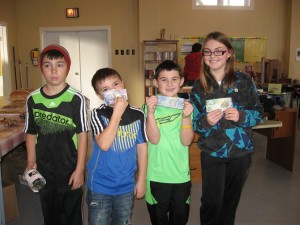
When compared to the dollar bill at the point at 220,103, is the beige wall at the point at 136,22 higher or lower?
higher

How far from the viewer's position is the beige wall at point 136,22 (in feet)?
24.6

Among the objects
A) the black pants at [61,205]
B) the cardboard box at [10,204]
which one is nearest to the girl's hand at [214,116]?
the black pants at [61,205]

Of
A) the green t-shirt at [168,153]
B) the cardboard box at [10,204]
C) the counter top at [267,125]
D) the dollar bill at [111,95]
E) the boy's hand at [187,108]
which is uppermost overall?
the dollar bill at [111,95]

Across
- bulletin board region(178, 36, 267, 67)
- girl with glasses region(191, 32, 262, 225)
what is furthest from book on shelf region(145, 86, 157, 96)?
girl with glasses region(191, 32, 262, 225)

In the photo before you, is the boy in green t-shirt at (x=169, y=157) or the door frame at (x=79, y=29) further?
the door frame at (x=79, y=29)

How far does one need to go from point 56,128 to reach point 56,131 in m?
0.02

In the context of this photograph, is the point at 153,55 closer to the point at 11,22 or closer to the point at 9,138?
the point at 11,22

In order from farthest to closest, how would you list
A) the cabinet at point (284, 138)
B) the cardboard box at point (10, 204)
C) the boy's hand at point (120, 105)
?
1. the cabinet at point (284, 138)
2. the cardboard box at point (10, 204)
3. the boy's hand at point (120, 105)

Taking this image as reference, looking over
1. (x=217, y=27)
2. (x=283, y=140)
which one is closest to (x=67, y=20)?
(x=217, y=27)

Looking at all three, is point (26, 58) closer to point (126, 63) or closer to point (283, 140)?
point (126, 63)

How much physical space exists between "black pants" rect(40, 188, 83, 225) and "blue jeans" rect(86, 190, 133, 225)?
177mm

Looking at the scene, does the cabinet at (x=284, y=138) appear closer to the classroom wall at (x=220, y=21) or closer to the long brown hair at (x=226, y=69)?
the long brown hair at (x=226, y=69)

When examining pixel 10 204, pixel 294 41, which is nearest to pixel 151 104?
pixel 10 204

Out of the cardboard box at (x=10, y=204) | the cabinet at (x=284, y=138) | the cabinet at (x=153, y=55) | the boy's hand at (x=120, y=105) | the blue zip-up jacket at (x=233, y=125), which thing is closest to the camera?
the boy's hand at (x=120, y=105)
